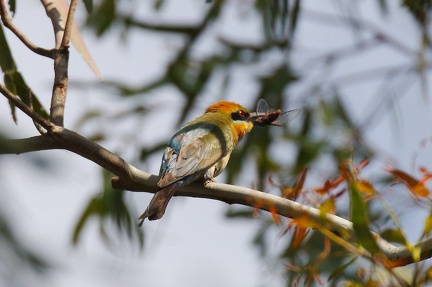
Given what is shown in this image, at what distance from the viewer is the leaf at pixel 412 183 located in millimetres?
1458

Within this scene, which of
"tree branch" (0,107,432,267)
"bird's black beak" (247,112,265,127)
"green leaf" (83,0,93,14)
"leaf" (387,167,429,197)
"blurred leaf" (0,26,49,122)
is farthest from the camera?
"bird's black beak" (247,112,265,127)

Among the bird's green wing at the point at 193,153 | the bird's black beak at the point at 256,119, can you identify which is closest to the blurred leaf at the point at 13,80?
the bird's green wing at the point at 193,153

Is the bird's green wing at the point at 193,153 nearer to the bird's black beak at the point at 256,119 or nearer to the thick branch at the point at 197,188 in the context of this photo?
the bird's black beak at the point at 256,119

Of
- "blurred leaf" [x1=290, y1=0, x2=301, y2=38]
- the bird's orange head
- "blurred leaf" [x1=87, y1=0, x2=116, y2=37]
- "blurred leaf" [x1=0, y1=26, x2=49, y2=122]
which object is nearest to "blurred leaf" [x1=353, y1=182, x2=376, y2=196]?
"blurred leaf" [x1=0, y1=26, x2=49, y2=122]

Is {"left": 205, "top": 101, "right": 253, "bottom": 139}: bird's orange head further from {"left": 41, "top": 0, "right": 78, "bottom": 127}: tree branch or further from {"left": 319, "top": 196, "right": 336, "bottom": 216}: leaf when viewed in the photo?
{"left": 319, "top": 196, "right": 336, "bottom": 216}: leaf

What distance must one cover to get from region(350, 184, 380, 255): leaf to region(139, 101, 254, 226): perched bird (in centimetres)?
91

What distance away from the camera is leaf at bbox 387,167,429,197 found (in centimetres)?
146

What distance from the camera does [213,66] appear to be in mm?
5410

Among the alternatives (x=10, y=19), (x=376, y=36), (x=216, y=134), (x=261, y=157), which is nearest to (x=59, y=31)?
(x=10, y=19)

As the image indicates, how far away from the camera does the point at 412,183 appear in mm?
1472

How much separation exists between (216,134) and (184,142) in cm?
17

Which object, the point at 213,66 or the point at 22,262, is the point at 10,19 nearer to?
the point at 22,262

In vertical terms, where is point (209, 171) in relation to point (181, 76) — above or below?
below

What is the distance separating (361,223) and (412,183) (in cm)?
11
